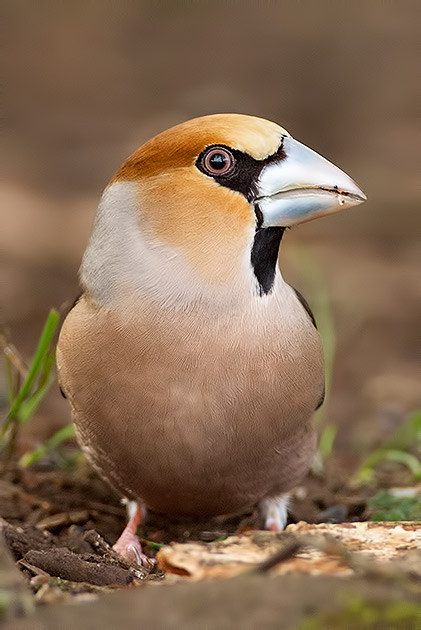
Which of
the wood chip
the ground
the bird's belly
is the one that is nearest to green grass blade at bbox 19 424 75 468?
the ground

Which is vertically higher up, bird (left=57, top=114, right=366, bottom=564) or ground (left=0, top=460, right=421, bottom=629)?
bird (left=57, top=114, right=366, bottom=564)

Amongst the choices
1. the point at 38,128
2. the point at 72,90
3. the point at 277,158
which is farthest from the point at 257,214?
the point at 72,90

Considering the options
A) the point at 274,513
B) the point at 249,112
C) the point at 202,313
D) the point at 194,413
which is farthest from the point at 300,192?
the point at 249,112

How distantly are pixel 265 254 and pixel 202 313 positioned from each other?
35 centimetres

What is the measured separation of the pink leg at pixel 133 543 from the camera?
152 inches

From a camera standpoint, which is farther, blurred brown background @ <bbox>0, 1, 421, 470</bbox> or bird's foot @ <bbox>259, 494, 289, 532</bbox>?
blurred brown background @ <bbox>0, 1, 421, 470</bbox>

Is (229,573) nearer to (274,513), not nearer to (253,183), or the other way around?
(253,183)

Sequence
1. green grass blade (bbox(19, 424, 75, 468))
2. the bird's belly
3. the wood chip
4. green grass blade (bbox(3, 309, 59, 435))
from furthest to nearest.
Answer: green grass blade (bbox(19, 424, 75, 468)) < green grass blade (bbox(3, 309, 59, 435)) < the bird's belly < the wood chip

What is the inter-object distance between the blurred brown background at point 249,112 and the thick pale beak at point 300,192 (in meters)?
2.96

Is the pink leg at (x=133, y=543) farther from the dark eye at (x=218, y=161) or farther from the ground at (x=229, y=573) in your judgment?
the dark eye at (x=218, y=161)

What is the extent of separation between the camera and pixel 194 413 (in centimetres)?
353

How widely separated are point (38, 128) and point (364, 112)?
13.1ft

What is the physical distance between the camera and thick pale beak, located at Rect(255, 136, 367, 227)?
3.56 metres

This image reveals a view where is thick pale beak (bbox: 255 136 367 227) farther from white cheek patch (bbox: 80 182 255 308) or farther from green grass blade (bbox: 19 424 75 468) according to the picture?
green grass blade (bbox: 19 424 75 468)
